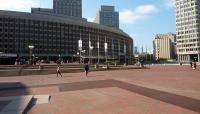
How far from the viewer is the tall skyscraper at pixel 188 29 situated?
168125 mm

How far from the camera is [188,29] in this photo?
174m

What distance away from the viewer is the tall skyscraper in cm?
16812

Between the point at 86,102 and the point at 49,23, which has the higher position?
the point at 49,23

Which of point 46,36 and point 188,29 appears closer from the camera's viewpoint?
point 46,36

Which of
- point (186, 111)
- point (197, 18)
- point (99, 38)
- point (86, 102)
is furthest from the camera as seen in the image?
point (197, 18)

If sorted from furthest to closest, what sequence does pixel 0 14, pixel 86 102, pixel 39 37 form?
pixel 39 37 → pixel 0 14 → pixel 86 102

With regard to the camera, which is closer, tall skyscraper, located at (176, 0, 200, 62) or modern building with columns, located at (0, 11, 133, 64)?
modern building with columns, located at (0, 11, 133, 64)

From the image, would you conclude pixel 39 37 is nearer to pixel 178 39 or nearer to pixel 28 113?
pixel 178 39

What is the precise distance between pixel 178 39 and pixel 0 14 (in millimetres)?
105607

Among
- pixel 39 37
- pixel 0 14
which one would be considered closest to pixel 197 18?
pixel 39 37

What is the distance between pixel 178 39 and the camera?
179375mm

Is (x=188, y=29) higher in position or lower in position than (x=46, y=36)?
higher

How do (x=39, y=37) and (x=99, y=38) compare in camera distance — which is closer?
(x=39, y=37)

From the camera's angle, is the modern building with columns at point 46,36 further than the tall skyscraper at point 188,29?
No
